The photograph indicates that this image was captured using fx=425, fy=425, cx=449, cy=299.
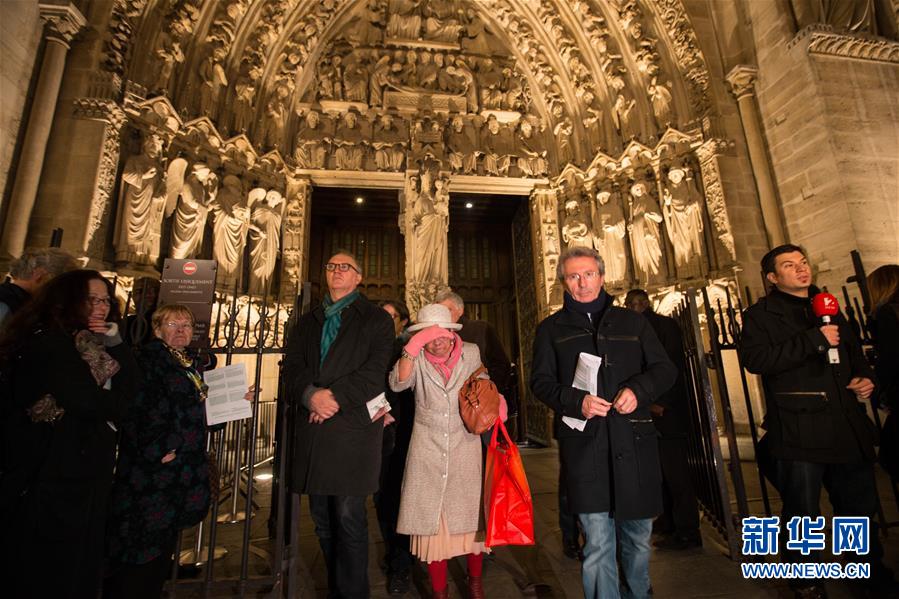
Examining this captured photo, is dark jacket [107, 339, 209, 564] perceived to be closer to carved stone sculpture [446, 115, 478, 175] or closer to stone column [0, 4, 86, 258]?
stone column [0, 4, 86, 258]

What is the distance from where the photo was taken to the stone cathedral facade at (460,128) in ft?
17.0

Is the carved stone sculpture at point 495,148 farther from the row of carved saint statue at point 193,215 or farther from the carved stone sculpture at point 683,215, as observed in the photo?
the row of carved saint statue at point 193,215

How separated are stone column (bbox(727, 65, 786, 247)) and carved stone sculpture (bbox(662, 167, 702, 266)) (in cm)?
83

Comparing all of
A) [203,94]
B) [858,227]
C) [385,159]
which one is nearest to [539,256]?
[385,159]

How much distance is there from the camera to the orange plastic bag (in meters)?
1.80

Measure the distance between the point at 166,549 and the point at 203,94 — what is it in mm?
7090

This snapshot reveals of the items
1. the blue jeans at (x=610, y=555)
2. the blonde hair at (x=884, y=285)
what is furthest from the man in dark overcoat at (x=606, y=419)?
the blonde hair at (x=884, y=285)

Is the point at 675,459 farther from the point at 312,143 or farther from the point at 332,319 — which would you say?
the point at 312,143

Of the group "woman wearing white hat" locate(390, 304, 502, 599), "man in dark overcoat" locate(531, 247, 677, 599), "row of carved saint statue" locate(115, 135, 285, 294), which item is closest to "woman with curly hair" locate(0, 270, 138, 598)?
"woman wearing white hat" locate(390, 304, 502, 599)

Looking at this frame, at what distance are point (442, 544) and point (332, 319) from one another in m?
1.17

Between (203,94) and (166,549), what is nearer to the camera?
(166,549)

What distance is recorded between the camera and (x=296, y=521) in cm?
212

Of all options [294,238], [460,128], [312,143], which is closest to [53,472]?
[294,238]

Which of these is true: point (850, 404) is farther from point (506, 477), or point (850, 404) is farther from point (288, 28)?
point (288, 28)
